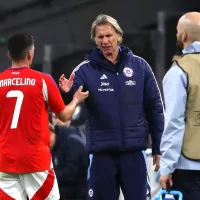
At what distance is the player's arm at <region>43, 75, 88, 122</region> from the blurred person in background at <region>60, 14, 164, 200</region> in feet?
0.45

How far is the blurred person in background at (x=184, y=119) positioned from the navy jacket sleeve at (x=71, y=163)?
11.5ft

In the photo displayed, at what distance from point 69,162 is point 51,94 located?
246 cm

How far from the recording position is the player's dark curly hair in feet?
22.7

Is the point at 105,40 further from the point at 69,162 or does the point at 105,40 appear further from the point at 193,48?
the point at 69,162

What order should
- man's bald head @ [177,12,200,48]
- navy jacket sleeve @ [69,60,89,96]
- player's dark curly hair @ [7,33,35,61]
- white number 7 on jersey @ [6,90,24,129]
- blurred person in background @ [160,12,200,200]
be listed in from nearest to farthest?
blurred person in background @ [160,12,200,200] < man's bald head @ [177,12,200,48] < white number 7 on jersey @ [6,90,24,129] < player's dark curly hair @ [7,33,35,61] < navy jacket sleeve @ [69,60,89,96]

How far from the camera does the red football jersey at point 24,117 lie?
268 inches

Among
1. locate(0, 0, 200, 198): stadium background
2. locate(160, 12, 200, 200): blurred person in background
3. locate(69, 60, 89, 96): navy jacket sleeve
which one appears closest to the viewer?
locate(160, 12, 200, 200): blurred person in background

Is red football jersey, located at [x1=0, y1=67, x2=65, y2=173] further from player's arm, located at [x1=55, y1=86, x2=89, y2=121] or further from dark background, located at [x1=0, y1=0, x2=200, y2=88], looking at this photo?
dark background, located at [x1=0, y1=0, x2=200, y2=88]

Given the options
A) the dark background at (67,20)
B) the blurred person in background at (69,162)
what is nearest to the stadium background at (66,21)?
the dark background at (67,20)

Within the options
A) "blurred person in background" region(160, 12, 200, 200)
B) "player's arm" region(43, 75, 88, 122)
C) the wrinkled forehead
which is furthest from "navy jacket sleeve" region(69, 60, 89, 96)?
"blurred person in background" region(160, 12, 200, 200)

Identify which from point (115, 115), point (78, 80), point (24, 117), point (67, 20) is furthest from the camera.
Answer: point (67, 20)

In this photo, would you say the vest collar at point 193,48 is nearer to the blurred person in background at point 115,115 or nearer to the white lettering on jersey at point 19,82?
the blurred person in background at point 115,115

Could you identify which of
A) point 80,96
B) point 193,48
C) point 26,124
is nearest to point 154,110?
point 80,96

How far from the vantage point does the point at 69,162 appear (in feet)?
30.3
